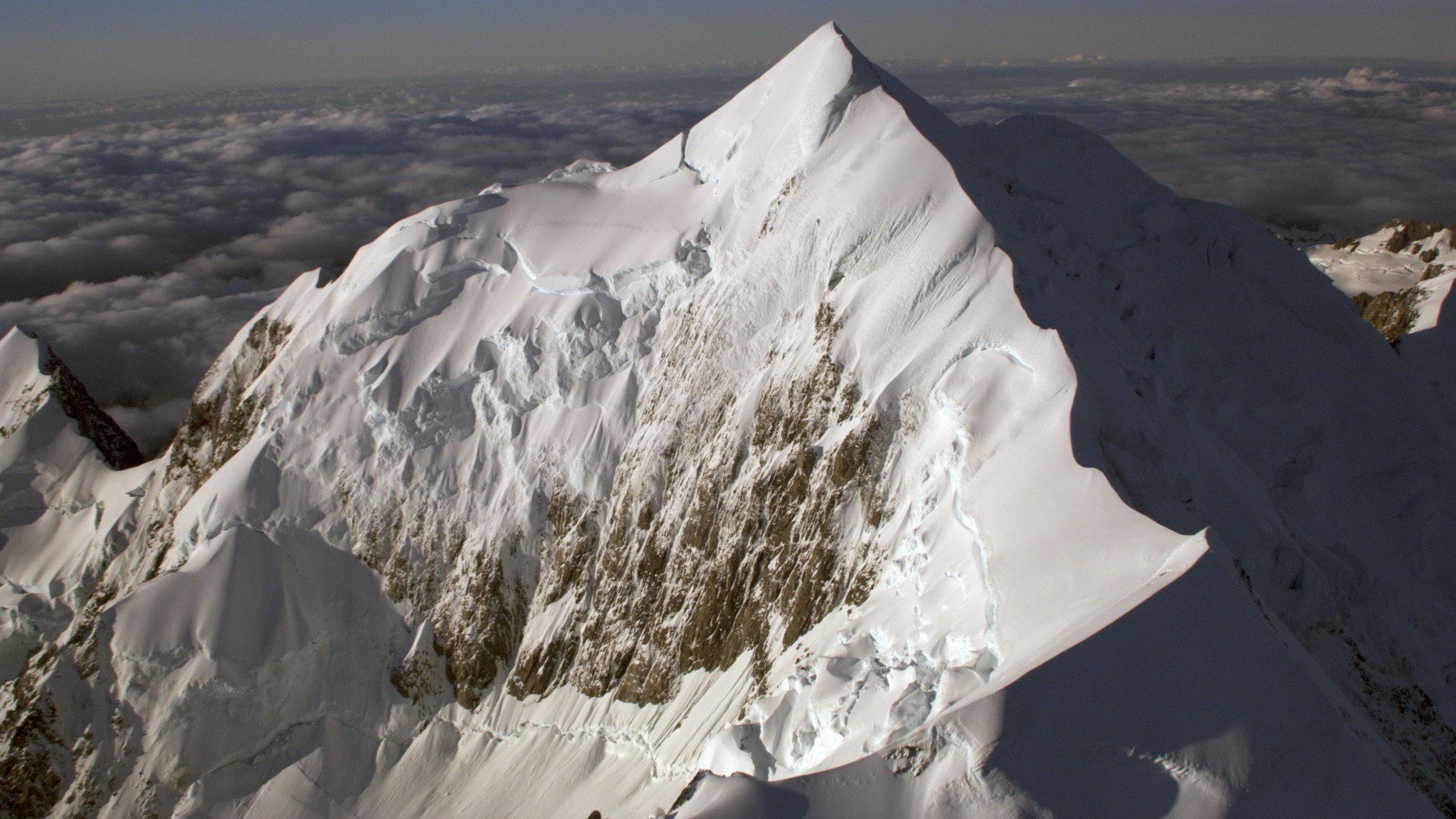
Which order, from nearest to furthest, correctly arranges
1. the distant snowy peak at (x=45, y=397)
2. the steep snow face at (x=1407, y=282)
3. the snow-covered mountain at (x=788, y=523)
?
1. the snow-covered mountain at (x=788, y=523)
2. the steep snow face at (x=1407, y=282)
3. the distant snowy peak at (x=45, y=397)

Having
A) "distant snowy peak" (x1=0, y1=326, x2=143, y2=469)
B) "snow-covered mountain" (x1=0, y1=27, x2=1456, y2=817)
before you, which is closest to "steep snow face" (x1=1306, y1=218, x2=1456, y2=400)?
"snow-covered mountain" (x1=0, y1=27, x2=1456, y2=817)

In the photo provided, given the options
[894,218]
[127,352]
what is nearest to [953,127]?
[894,218]

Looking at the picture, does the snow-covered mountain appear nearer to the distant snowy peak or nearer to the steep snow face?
the distant snowy peak

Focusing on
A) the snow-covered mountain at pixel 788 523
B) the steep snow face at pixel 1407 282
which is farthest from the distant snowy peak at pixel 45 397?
the steep snow face at pixel 1407 282

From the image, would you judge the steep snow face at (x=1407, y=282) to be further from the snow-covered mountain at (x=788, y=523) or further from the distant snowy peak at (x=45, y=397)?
the distant snowy peak at (x=45, y=397)

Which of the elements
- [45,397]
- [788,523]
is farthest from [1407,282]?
[45,397]

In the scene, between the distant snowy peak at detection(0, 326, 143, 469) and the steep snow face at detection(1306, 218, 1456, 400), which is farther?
the distant snowy peak at detection(0, 326, 143, 469)
